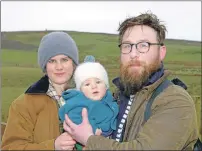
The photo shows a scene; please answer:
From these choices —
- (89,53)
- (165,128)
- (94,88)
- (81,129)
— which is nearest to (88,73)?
(94,88)

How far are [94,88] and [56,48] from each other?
60cm

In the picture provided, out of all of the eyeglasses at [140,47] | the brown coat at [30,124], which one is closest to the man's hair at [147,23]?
the eyeglasses at [140,47]

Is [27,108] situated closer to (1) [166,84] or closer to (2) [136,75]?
(2) [136,75]

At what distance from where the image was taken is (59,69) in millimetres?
3232

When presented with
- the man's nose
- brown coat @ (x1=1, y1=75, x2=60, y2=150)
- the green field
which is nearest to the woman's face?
brown coat @ (x1=1, y1=75, x2=60, y2=150)

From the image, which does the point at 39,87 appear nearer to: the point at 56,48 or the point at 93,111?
the point at 56,48

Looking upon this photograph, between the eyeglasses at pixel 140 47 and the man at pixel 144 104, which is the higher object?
the eyeglasses at pixel 140 47

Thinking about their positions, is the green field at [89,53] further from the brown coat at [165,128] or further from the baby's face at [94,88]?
the brown coat at [165,128]

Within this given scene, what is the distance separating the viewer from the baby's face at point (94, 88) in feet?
9.56

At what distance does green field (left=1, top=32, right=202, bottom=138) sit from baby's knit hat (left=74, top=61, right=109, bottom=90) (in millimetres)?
7128

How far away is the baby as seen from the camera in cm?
282

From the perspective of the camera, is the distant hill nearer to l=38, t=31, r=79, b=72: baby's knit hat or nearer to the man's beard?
l=38, t=31, r=79, b=72: baby's knit hat

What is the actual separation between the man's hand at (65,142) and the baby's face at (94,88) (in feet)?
1.19

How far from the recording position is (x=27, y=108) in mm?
3014
